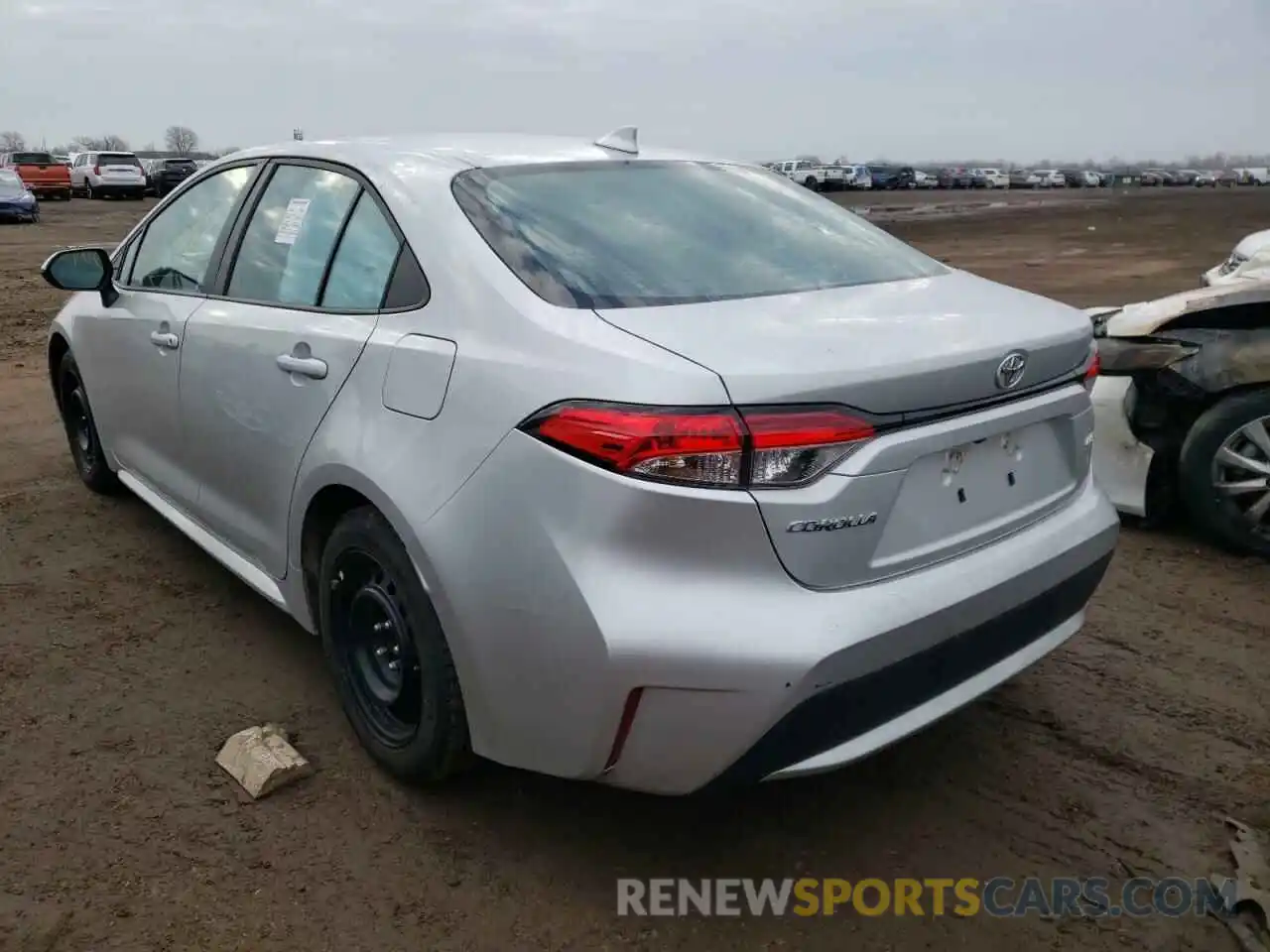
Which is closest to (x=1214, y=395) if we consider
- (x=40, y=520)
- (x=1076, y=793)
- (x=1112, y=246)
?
→ (x=1076, y=793)

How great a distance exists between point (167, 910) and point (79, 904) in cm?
20

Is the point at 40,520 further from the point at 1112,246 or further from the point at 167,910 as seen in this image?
the point at 1112,246

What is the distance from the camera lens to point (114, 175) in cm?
3603

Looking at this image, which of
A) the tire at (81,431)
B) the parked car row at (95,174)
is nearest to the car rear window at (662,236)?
the tire at (81,431)

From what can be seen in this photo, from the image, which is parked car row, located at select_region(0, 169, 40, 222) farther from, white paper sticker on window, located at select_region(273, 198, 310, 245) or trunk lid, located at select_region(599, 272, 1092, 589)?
trunk lid, located at select_region(599, 272, 1092, 589)

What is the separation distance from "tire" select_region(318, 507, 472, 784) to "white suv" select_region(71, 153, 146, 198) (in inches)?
1515

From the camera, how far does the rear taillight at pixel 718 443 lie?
1.99m

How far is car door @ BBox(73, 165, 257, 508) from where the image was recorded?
3.57 meters

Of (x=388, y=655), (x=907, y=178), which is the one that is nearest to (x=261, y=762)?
(x=388, y=655)

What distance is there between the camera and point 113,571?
418cm

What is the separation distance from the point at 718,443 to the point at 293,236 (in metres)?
1.76

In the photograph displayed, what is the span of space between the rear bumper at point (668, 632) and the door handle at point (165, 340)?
5.49 ft

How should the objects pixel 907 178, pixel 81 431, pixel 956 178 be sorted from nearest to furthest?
pixel 81 431 < pixel 907 178 < pixel 956 178

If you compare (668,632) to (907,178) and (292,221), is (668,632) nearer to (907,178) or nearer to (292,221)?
(292,221)
